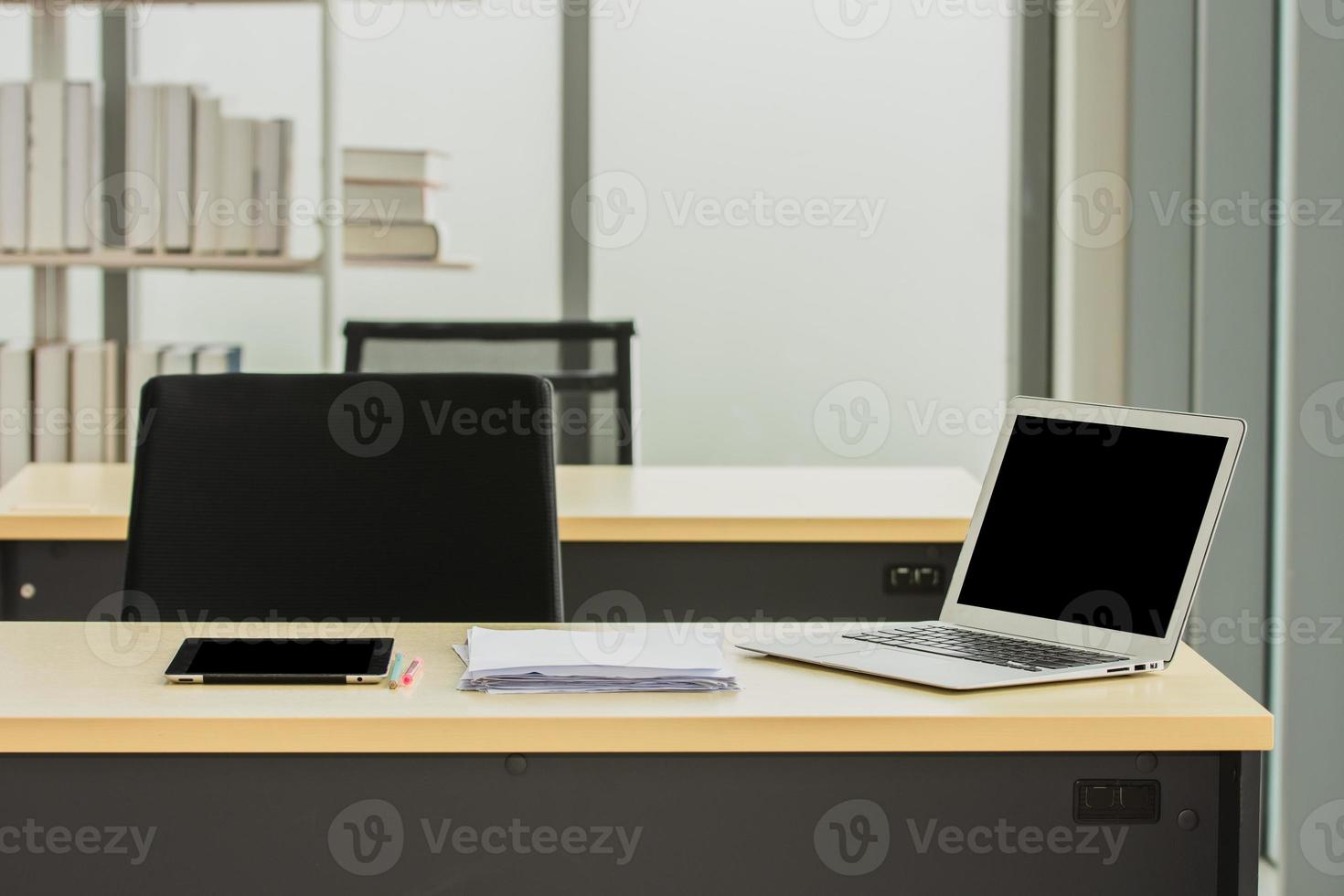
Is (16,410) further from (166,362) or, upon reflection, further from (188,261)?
(188,261)

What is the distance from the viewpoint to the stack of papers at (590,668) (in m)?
1.12

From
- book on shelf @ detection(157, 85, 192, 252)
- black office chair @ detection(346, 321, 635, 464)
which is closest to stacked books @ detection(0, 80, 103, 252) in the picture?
book on shelf @ detection(157, 85, 192, 252)

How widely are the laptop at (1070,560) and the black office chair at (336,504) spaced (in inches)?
17.8

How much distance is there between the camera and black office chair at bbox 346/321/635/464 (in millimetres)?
2545

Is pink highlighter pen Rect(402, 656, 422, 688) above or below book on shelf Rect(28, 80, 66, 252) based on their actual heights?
below

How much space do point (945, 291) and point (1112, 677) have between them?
2.49 meters

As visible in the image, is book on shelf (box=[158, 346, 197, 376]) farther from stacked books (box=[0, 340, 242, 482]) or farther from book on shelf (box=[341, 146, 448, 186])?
book on shelf (box=[341, 146, 448, 186])

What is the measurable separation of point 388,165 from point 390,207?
0.31 feet

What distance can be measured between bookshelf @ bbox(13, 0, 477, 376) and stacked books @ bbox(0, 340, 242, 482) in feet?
0.65

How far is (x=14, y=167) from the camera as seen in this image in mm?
3172

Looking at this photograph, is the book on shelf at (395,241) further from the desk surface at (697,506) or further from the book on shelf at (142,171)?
the desk surface at (697,506)

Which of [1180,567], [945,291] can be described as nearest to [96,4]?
[945,291]

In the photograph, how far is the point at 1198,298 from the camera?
252 cm

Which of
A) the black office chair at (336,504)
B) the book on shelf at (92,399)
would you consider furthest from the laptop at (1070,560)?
the book on shelf at (92,399)
